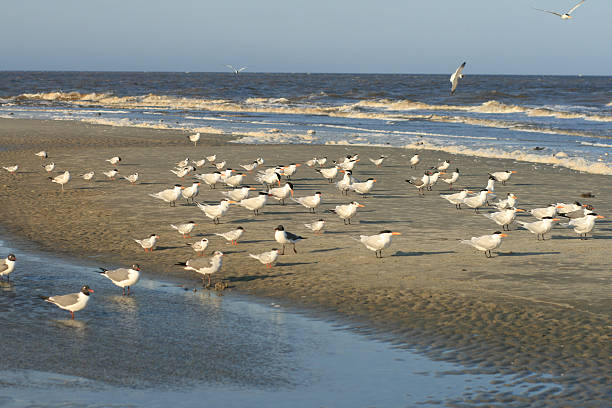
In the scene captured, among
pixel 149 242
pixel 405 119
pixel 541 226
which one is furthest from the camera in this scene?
pixel 405 119

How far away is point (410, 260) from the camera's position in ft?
52.2

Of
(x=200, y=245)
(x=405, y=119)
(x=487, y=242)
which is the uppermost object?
(x=487, y=242)

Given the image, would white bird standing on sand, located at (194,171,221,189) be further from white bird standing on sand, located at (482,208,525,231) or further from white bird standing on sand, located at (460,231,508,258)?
white bird standing on sand, located at (460,231,508,258)

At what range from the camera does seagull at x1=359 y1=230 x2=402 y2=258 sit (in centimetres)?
1581

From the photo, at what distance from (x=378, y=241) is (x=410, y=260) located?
82cm

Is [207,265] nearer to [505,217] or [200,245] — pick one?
[200,245]

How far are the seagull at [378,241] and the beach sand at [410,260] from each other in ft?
0.98

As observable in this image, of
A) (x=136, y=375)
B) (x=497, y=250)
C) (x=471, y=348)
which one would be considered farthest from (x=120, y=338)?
(x=497, y=250)

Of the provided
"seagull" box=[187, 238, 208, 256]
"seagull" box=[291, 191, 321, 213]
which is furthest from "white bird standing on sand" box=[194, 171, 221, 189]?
"seagull" box=[187, 238, 208, 256]

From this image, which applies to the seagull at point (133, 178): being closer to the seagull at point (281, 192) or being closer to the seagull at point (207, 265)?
the seagull at point (281, 192)

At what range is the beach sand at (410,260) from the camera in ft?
36.4

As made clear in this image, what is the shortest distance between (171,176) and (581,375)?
71.4ft

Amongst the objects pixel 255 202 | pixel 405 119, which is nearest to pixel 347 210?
pixel 255 202

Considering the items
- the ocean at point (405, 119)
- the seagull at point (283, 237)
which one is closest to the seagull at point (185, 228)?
the seagull at point (283, 237)
